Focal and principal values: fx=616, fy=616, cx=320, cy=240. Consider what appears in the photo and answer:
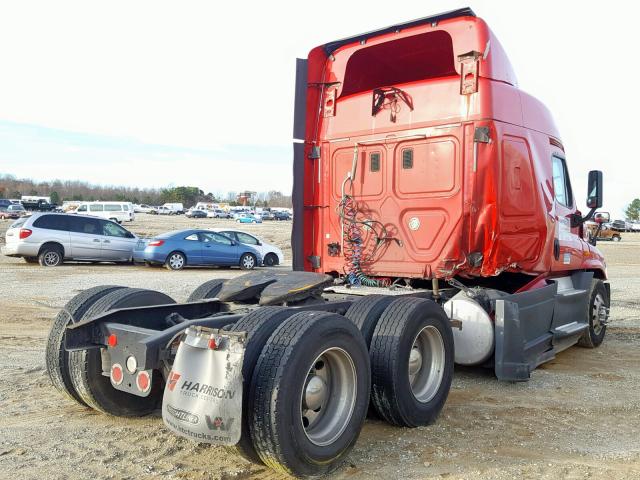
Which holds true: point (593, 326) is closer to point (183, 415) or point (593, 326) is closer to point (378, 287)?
point (378, 287)

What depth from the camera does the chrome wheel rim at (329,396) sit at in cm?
390

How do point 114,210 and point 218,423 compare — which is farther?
Answer: point 114,210

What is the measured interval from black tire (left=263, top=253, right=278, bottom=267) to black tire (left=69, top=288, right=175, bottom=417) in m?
15.3

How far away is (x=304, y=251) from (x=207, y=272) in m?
11.2

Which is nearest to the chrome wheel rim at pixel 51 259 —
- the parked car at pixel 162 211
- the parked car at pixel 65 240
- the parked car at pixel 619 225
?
the parked car at pixel 65 240

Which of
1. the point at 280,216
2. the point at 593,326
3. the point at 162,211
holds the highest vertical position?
the point at 162,211

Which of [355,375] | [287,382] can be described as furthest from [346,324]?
[287,382]

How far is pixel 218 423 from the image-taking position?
133 inches

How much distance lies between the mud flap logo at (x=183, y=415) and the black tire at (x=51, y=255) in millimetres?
16267

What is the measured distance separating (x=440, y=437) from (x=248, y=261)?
1578 cm

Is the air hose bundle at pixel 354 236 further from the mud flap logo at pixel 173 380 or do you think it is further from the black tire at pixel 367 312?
the mud flap logo at pixel 173 380

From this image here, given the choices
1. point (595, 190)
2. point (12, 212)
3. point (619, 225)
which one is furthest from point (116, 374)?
point (619, 225)

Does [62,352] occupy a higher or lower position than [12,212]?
lower

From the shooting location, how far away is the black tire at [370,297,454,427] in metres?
4.49
